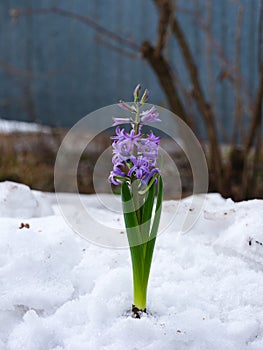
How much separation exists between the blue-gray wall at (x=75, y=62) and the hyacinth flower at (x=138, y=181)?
3.55m

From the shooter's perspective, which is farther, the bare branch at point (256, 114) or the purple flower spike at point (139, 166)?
the bare branch at point (256, 114)

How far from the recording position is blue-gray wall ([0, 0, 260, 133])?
15.1 feet

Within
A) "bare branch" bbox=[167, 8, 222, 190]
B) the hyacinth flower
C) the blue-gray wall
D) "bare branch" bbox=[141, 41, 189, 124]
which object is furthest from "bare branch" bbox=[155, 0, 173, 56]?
the blue-gray wall

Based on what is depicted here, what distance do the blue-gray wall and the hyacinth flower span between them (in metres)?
3.55

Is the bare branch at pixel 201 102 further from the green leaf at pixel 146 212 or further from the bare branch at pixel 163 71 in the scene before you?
the green leaf at pixel 146 212

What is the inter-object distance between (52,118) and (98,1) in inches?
43.9

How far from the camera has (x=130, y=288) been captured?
1102mm

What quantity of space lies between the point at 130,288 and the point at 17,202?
50cm

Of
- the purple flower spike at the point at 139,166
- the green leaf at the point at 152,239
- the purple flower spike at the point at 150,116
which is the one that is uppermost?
the purple flower spike at the point at 150,116

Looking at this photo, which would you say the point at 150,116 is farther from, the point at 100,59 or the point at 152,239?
the point at 100,59

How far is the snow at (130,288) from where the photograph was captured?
0.95 metres

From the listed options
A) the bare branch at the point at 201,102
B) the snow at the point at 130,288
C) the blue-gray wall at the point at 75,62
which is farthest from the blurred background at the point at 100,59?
the snow at the point at 130,288

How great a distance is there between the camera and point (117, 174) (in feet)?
3.02

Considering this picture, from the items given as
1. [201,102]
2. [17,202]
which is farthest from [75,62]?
[17,202]
